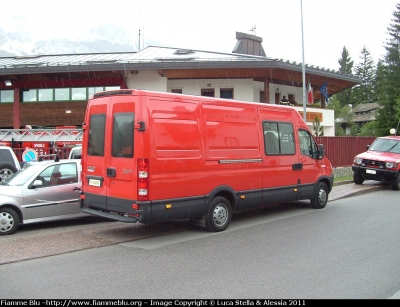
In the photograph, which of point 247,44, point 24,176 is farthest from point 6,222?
point 247,44

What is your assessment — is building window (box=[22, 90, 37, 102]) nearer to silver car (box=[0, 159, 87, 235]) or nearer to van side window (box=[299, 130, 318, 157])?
silver car (box=[0, 159, 87, 235])

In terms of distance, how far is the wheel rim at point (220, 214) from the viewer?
26.6 feet

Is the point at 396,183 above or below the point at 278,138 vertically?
below

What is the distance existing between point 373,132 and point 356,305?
50.8 meters

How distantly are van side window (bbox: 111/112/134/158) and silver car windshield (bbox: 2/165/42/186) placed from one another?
8.40 ft

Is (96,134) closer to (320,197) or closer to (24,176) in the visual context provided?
(24,176)

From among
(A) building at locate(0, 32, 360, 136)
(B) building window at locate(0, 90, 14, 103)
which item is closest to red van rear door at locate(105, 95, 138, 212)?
(A) building at locate(0, 32, 360, 136)

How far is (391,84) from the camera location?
5200 centimetres

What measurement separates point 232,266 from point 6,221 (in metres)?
4.89

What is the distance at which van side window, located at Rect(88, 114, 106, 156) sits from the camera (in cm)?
770

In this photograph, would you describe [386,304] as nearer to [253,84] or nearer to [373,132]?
[253,84]

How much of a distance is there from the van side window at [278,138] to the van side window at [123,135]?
3456 millimetres

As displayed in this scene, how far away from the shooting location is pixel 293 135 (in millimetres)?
10094

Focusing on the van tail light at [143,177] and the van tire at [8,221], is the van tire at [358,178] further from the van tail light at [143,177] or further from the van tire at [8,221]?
the van tire at [8,221]
